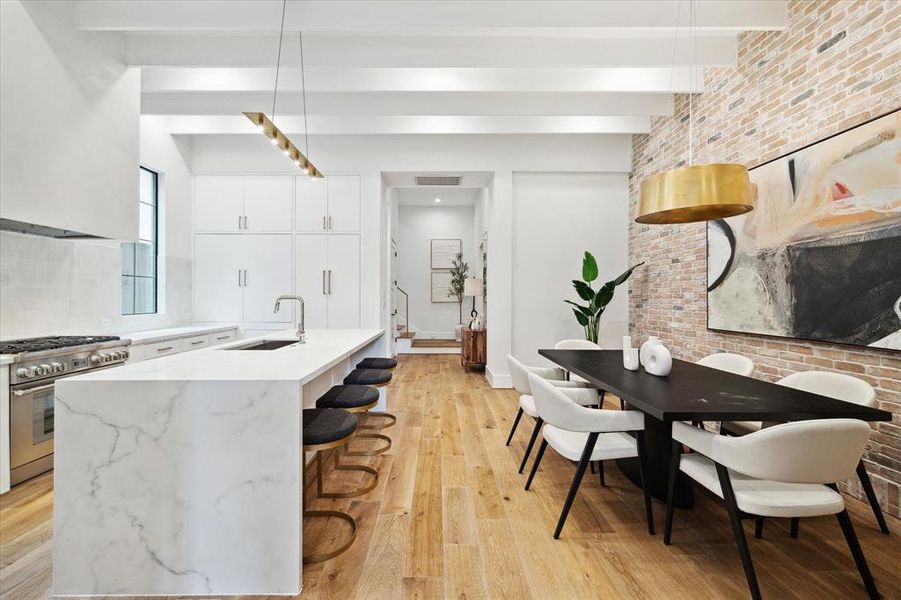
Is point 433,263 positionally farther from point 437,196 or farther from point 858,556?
point 858,556

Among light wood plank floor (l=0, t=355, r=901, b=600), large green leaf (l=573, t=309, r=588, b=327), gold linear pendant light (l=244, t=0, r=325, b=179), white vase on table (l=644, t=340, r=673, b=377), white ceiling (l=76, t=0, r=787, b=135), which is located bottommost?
light wood plank floor (l=0, t=355, r=901, b=600)

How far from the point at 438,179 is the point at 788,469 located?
16.5 feet

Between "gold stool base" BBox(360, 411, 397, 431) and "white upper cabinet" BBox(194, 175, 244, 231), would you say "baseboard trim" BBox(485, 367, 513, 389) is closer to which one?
"gold stool base" BBox(360, 411, 397, 431)

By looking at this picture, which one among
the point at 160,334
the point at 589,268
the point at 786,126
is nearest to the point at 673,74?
the point at 786,126

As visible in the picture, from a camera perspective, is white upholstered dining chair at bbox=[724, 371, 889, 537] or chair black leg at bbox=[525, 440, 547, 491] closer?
white upholstered dining chair at bbox=[724, 371, 889, 537]

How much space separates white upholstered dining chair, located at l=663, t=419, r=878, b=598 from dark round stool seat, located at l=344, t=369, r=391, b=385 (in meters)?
2.00

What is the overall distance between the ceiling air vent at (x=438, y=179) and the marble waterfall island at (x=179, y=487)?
435 cm

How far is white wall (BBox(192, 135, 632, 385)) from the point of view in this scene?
4957mm

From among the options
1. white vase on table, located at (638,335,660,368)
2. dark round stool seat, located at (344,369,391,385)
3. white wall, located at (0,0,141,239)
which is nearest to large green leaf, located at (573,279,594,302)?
white vase on table, located at (638,335,660,368)

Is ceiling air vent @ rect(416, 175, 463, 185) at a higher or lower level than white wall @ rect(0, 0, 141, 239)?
higher

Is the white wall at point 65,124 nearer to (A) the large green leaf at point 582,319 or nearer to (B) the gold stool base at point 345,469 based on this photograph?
(B) the gold stool base at point 345,469

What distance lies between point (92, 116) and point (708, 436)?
424 centimetres

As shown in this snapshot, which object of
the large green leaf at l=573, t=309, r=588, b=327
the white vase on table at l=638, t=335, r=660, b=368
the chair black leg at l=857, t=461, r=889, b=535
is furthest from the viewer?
the large green leaf at l=573, t=309, r=588, b=327

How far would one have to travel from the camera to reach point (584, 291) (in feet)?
15.3
